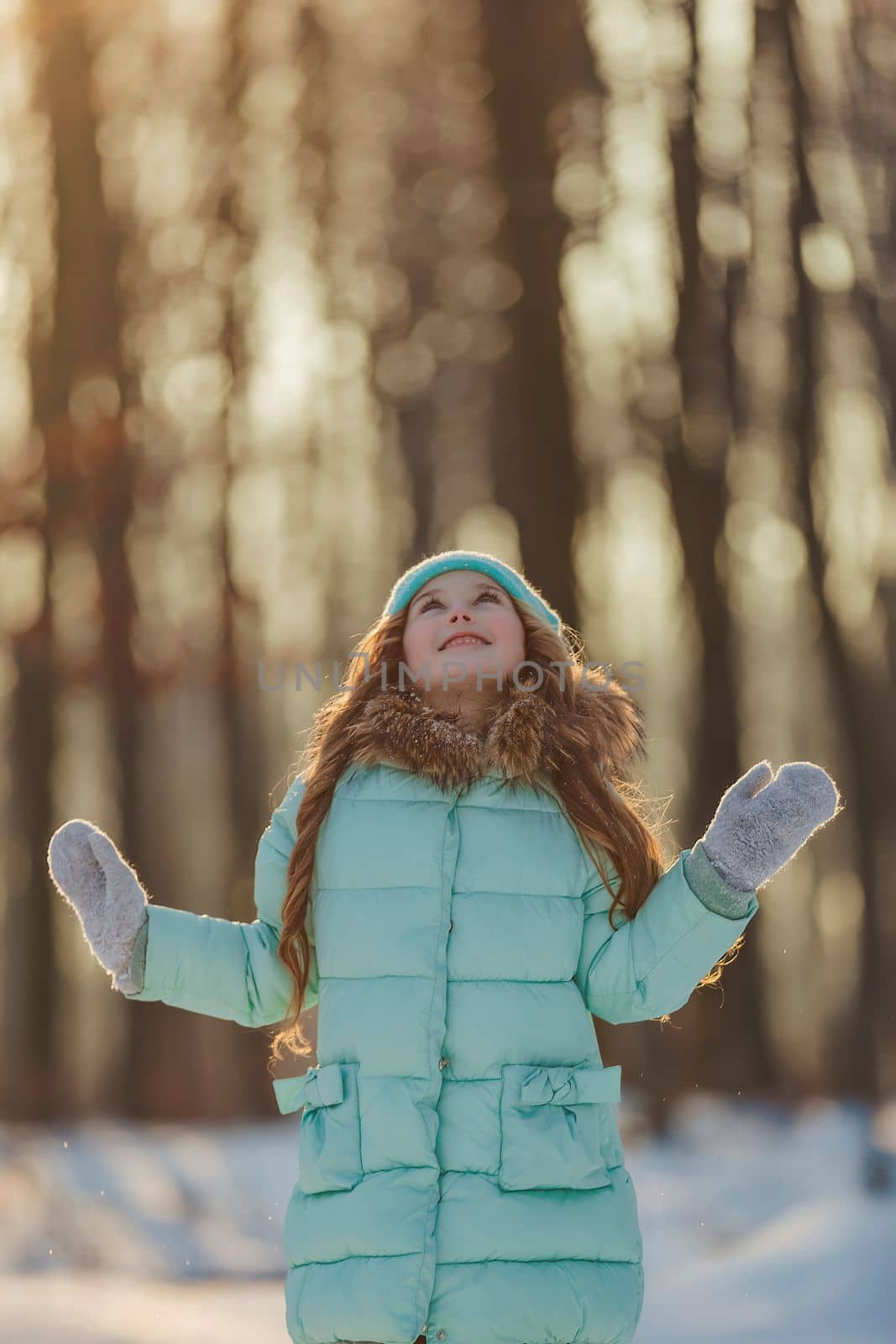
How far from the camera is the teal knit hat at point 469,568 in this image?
2.86m

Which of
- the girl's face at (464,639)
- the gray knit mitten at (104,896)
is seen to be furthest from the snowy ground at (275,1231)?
the girl's face at (464,639)

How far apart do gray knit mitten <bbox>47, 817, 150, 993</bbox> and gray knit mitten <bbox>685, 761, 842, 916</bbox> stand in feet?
3.04

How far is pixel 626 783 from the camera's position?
2893mm

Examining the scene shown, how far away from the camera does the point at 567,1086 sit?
92.4 inches

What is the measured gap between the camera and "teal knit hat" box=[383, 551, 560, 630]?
9.39ft

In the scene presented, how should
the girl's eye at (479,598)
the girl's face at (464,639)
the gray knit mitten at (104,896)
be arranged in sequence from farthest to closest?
the girl's eye at (479,598)
the girl's face at (464,639)
the gray knit mitten at (104,896)

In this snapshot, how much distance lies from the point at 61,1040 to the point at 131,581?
2.11m

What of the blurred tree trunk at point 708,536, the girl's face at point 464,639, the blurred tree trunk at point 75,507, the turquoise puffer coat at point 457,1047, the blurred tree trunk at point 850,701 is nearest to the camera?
the turquoise puffer coat at point 457,1047

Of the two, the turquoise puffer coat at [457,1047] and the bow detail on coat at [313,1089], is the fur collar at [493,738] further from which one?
the bow detail on coat at [313,1089]

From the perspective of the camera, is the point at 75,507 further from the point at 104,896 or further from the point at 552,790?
the point at 552,790

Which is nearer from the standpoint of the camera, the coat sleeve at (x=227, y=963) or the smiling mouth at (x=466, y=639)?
the coat sleeve at (x=227, y=963)

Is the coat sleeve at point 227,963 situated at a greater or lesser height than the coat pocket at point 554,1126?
greater

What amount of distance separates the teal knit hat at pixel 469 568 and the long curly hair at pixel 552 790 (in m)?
0.02

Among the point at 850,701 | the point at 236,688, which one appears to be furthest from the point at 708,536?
the point at 236,688
